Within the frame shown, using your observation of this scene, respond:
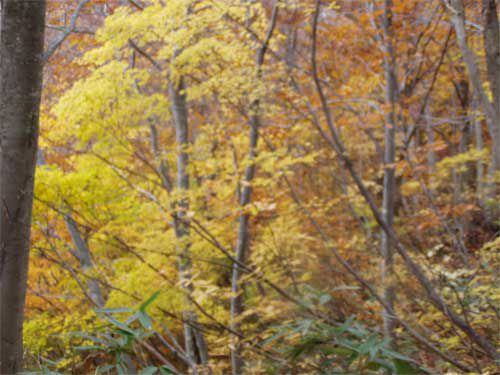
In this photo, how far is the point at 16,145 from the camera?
6.07ft

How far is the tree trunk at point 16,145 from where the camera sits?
182 cm

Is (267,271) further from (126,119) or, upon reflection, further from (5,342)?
(5,342)

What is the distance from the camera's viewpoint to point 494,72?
2.65 m

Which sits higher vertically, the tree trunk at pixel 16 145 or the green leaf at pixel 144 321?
the tree trunk at pixel 16 145

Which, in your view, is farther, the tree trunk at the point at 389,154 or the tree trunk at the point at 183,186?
the tree trunk at the point at 183,186

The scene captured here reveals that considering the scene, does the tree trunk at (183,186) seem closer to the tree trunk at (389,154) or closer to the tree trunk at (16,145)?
the tree trunk at (389,154)

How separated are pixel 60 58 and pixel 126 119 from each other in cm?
173

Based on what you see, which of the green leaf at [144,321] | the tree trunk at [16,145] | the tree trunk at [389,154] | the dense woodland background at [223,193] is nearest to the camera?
the green leaf at [144,321]

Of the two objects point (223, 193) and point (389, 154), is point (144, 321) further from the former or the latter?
point (223, 193)

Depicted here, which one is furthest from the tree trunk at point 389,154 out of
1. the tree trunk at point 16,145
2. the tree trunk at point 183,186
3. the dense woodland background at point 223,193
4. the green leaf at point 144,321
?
the tree trunk at point 16,145

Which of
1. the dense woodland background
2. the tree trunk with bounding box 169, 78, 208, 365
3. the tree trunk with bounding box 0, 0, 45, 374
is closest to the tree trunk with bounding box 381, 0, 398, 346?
the dense woodland background

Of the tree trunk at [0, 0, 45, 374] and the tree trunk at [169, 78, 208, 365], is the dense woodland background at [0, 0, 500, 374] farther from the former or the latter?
the tree trunk at [0, 0, 45, 374]

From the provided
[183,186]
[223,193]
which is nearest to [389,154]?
[223,193]

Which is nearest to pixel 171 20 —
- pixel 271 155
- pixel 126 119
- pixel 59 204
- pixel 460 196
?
pixel 126 119
